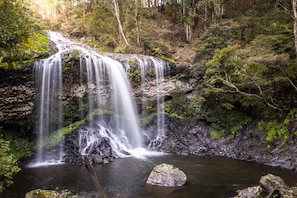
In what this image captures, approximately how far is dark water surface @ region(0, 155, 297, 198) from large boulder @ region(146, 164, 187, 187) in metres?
0.28

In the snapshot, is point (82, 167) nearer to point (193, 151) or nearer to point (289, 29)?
point (193, 151)

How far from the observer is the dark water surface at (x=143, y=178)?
9.23 meters

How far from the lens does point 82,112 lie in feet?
52.3

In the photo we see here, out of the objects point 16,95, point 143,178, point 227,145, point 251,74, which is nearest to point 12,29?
point 16,95

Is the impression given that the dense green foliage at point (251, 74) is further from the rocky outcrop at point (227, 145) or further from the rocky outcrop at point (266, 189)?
the rocky outcrop at point (266, 189)

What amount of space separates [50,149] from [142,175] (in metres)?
6.39

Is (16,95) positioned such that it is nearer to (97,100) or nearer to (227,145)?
(97,100)

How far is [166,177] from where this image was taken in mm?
9891

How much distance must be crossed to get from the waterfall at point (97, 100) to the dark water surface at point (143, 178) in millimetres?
2078

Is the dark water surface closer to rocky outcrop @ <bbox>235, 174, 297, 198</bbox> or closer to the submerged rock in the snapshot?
rocky outcrop @ <bbox>235, 174, 297, 198</bbox>

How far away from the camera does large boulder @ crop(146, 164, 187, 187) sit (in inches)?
385

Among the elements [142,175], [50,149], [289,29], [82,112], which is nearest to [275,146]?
[289,29]

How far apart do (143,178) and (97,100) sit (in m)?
7.41

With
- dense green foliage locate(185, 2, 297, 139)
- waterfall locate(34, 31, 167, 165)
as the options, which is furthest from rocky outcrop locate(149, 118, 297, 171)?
waterfall locate(34, 31, 167, 165)
